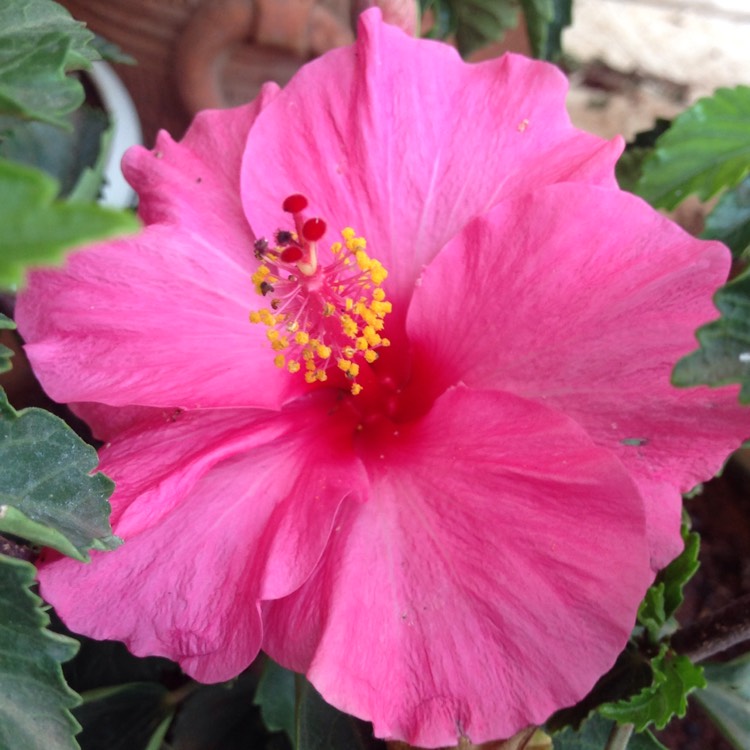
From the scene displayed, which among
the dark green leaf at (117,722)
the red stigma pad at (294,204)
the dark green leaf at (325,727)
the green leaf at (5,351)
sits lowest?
the dark green leaf at (117,722)

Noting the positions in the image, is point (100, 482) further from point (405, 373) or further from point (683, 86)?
point (683, 86)

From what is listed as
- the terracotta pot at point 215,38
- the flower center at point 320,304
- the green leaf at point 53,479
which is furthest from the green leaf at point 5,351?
the terracotta pot at point 215,38

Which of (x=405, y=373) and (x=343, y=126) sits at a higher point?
(x=343, y=126)

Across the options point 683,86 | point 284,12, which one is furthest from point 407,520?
point 683,86

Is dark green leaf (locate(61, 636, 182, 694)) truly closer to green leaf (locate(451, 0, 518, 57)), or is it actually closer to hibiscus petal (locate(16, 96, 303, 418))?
hibiscus petal (locate(16, 96, 303, 418))

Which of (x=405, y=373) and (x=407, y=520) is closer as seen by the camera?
(x=407, y=520)

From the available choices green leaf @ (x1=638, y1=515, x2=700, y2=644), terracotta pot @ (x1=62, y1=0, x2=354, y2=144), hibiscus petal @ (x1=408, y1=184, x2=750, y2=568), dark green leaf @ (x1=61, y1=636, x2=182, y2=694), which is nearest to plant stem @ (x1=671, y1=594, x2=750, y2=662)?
green leaf @ (x1=638, y1=515, x2=700, y2=644)

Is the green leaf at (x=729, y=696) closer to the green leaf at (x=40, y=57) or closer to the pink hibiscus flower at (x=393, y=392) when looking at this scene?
the pink hibiscus flower at (x=393, y=392)
